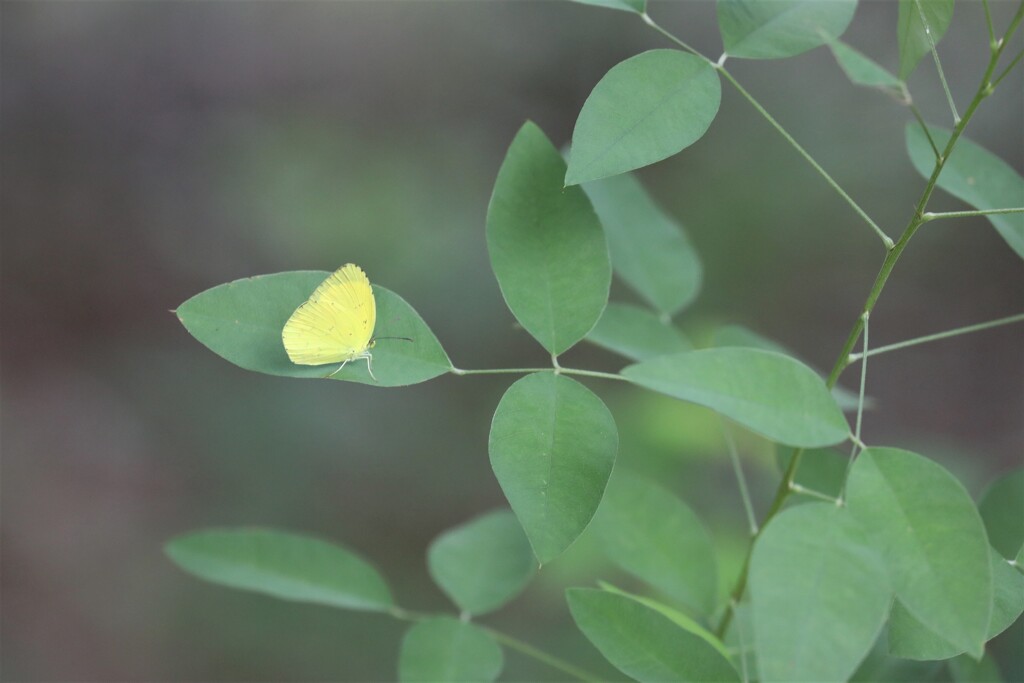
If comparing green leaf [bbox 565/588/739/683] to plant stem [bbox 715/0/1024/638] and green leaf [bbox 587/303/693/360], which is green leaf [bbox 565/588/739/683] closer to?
plant stem [bbox 715/0/1024/638]

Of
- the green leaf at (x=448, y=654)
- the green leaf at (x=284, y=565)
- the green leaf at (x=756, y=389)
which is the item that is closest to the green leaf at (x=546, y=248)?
the green leaf at (x=756, y=389)

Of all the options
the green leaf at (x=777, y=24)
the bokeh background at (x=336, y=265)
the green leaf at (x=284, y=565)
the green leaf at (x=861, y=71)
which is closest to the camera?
the green leaf at (x=777, y=24)

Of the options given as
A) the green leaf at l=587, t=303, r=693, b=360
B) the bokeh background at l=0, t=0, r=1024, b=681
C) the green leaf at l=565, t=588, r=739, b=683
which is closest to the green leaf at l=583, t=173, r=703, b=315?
the green leaf at l=587, t=303, r=693, b=360

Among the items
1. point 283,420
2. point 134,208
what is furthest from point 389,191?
point 134,208

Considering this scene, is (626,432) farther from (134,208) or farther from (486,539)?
(134,208)

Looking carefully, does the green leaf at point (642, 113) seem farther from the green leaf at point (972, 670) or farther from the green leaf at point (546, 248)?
the green leaf at point (972, 670)

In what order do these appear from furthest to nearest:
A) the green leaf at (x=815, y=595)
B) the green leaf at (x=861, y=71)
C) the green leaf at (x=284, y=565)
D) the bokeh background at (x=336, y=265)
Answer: the bokeh background at (x=336, y=265)
the green leaf at (x=284, y=565)
the green leaf at (x=861, y=71)
the green leaf at (x=815, y=595)
